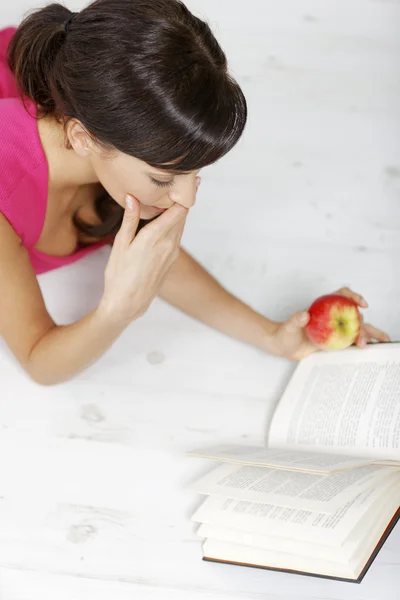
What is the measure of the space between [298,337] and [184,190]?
1.42 feet

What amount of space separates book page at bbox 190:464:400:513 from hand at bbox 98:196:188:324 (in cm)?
29

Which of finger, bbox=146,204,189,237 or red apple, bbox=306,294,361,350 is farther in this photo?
red apple, bbox=306,294,361,350

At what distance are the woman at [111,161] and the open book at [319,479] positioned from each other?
9 centimetres

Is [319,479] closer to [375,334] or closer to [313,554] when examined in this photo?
[313,554]

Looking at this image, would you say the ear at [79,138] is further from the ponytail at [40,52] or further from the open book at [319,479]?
the open book at [319,479]

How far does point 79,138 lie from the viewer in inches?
37.1

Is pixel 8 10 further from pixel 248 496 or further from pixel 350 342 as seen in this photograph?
pixel 248 496

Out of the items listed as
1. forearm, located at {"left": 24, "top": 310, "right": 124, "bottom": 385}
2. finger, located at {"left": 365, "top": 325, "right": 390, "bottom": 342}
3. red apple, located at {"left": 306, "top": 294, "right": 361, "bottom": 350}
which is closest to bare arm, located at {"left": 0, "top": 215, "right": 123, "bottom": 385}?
forearm, located at {"left": 24, "top": 310, "right": 124, "bottom": 385}

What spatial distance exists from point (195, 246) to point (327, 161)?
36 cm

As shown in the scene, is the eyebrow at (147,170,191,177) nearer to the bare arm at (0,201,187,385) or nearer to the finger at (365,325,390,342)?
the bare arm at (0,201,187,385)

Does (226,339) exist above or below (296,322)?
below

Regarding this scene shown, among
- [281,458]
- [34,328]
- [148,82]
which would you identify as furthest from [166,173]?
[281,458]

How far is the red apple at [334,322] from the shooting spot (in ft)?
3.98

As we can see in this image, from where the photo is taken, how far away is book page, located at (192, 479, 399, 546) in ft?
3.19
